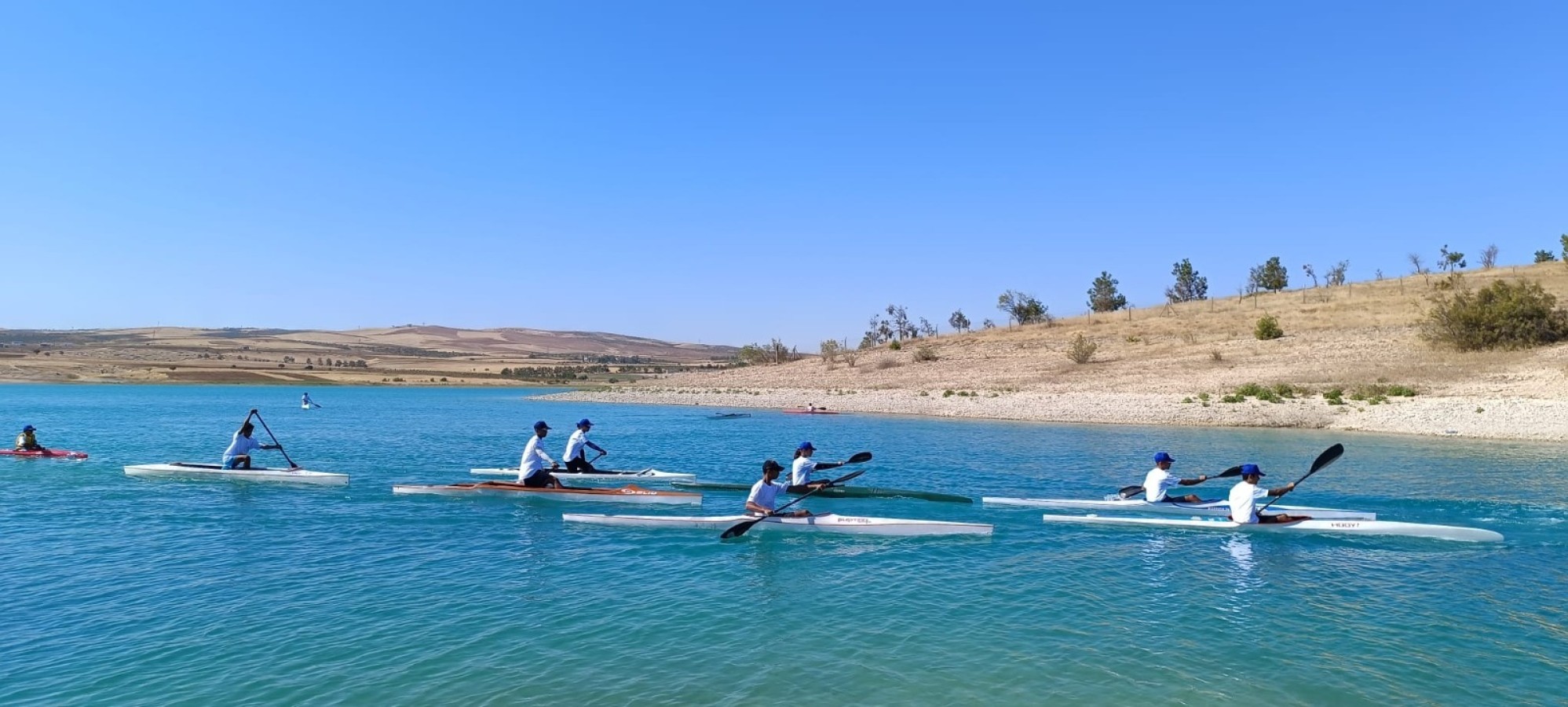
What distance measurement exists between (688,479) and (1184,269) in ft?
352

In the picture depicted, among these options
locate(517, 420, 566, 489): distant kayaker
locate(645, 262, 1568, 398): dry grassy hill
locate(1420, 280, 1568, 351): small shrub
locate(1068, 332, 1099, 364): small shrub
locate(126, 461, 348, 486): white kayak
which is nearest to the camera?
locate(517, 420, 566, 489): distant kayaker

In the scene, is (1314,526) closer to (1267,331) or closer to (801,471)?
(801,471)

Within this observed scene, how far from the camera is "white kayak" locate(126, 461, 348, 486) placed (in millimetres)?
24906

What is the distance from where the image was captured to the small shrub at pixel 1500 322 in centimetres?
5066

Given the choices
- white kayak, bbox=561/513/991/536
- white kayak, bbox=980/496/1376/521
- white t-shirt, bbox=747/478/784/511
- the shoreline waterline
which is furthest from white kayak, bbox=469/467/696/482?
the shoreline waterline

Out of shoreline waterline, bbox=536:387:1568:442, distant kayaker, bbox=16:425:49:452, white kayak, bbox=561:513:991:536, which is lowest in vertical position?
white kayak, bbox=561:513:991:536

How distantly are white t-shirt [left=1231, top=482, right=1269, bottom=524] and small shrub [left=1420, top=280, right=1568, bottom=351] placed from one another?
148 feet

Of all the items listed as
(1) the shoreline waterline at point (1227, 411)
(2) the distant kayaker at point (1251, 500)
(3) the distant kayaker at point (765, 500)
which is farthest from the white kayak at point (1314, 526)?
(1) the shoreline waterline at point (1227, 411)

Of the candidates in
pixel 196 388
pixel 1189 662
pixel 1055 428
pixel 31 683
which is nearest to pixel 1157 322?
pixel 1055 428

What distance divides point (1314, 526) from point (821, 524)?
1012 cm

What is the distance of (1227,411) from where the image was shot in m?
43.9

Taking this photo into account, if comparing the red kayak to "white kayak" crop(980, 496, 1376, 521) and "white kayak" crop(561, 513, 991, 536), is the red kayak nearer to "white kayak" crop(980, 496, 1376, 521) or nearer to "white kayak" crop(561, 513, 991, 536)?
"white kayak" crop(561, 513, 991, 536)

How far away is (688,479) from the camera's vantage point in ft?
83.5

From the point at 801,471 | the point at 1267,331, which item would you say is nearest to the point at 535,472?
the point at 801,471
